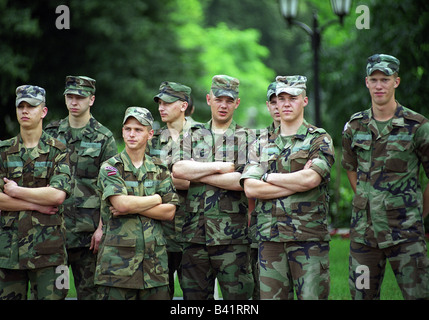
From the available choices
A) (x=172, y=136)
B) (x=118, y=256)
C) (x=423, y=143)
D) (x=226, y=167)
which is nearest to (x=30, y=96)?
(x=172, y=136)

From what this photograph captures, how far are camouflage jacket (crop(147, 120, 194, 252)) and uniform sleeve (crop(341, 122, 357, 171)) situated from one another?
5.37ft

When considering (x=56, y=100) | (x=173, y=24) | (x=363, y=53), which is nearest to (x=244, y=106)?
(x=173, y=24)

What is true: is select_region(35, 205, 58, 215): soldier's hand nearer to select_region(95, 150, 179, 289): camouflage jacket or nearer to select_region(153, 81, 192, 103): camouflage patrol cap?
select_region(95, 150, 179, 289): camouflage jacket

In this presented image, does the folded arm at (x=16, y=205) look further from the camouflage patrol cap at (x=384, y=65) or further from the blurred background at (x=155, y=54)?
the blurred background at (x=155, y=54)

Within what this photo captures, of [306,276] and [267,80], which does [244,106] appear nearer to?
[267,80]

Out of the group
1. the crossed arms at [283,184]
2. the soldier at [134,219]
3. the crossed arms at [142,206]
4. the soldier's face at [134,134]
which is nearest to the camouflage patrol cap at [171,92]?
the soldier at [134,219]

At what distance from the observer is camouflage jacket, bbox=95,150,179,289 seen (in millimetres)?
6086

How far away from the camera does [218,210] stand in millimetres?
6855

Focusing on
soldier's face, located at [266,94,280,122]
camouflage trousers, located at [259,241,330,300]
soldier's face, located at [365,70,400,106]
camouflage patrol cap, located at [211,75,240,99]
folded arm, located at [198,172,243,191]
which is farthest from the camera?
soldier's face, located at [266,94,280,122]

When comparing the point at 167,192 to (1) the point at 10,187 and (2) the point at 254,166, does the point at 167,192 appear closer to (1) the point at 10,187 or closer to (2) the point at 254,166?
(2) the point at 254,166

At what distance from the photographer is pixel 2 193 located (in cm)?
643

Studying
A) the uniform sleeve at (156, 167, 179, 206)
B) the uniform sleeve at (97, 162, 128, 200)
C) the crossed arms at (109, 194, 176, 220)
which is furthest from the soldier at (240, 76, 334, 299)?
the uniform sleeve at (97, 162, 128, 200)

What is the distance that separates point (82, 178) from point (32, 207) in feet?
3.99

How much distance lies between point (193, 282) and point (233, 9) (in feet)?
141
